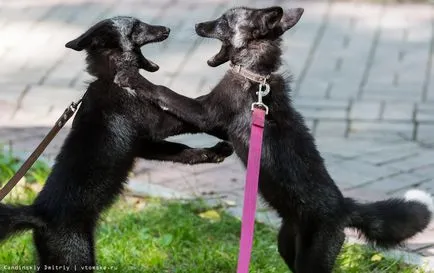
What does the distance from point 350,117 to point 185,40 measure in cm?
241

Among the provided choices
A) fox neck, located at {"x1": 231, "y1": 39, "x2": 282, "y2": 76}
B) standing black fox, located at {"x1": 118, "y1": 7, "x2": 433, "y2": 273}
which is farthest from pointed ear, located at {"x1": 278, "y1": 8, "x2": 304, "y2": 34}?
fox neck, located at {"x1": 231, "y1": 39, "x2": 282, "y2": 76}

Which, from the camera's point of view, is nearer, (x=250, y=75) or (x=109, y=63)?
(x=250, y=75)

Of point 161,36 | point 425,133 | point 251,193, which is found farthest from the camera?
point 425,133

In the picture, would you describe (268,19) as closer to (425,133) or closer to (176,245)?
(176,245)

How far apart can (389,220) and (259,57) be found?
1.08 metres

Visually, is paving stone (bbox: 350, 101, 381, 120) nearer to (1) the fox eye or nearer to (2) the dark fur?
(2) the dark fur

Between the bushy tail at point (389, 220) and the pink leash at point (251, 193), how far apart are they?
855mm

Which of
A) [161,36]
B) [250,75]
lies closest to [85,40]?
[161,36]

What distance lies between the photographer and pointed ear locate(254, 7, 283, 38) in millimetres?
4738

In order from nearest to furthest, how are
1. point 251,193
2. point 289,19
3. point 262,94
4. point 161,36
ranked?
point 251,193 → point 262,94 → point 289,19 → point 161,36

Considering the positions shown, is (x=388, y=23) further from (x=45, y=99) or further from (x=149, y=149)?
(x=149, y=149)

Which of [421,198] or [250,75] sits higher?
[250,75]

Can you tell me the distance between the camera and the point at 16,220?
4.60 metres

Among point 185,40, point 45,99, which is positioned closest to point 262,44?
point 45,99
